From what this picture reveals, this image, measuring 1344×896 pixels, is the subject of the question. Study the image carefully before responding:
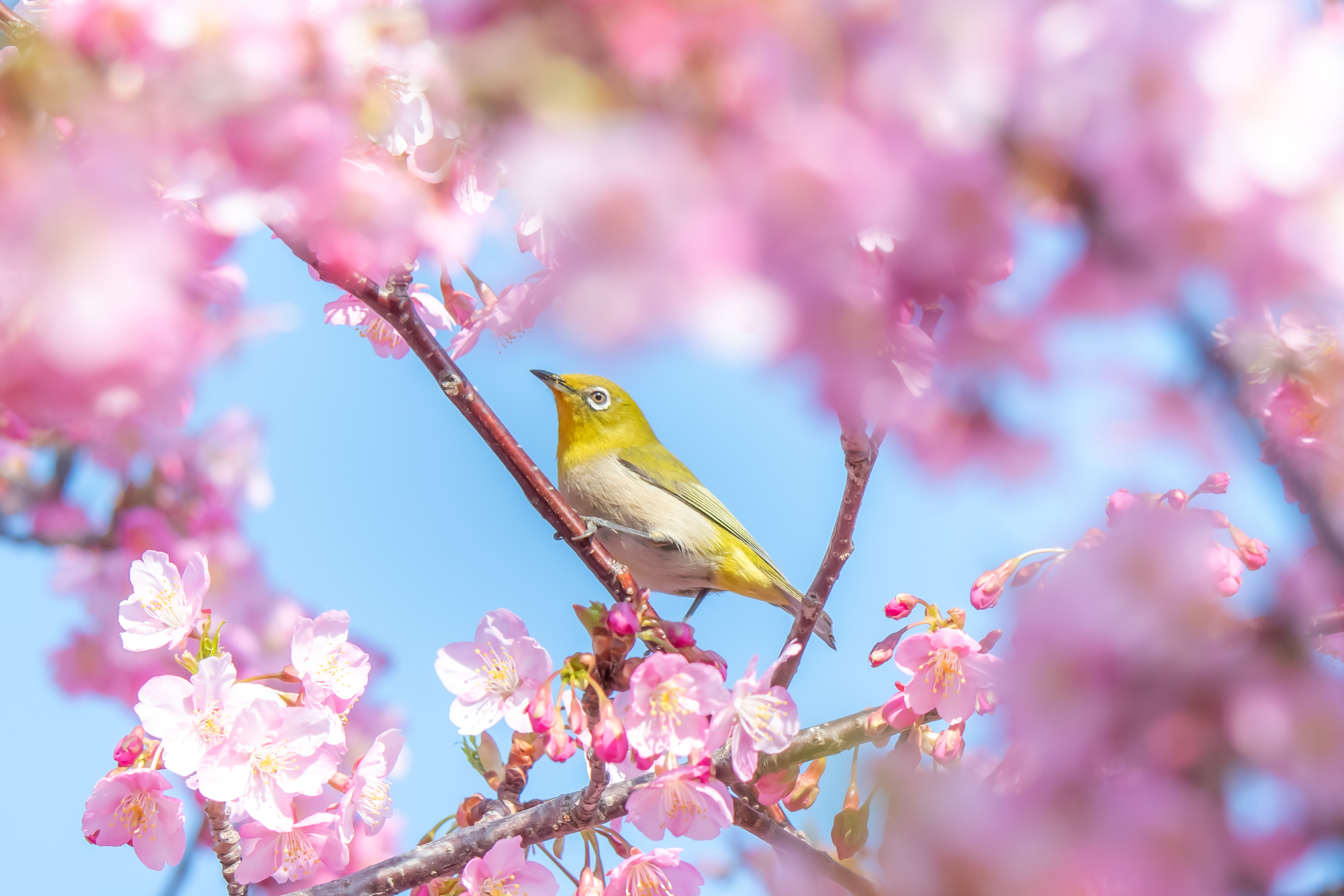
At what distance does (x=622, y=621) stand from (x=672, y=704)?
0.89 ft

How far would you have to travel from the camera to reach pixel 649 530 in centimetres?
548

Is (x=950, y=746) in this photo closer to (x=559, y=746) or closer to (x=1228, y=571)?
(x=1228, y=571)

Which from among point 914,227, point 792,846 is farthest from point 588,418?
point 914,227

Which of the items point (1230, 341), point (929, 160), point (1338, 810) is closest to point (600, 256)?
point (929, 160)

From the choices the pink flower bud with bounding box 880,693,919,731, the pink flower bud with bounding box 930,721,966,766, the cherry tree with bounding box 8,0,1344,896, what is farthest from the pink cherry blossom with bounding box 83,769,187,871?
the pink flower bud with bounding box 930,721,966,766

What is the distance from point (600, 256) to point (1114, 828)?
0.88 metres

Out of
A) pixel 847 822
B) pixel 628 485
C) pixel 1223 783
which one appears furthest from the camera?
pixel 628 485

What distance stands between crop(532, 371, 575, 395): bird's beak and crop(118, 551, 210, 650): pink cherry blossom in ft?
11.9

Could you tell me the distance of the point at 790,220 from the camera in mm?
923

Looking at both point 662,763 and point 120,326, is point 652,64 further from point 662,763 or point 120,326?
point 662,763

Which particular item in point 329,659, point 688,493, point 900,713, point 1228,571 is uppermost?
point 688,493

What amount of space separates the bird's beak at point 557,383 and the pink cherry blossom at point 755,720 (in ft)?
13.2

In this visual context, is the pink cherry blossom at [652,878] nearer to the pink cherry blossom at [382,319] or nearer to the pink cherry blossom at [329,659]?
the pink cherry blossom at [329,659]

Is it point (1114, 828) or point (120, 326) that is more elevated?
point (1114, 828)
